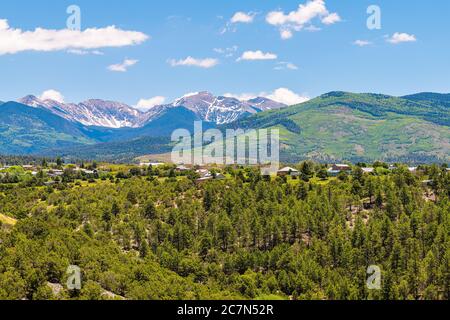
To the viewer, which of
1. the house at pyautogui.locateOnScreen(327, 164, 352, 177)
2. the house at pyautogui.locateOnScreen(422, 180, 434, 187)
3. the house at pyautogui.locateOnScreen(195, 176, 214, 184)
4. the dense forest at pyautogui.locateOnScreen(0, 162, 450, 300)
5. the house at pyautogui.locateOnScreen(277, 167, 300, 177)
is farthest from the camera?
the house at pyautogui.locateOnScreen(327, 164, 352, 177)

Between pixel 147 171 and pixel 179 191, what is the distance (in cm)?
4552

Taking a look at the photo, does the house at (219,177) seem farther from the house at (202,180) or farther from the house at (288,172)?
the house at (288,172)

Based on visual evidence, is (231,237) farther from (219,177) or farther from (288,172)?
(288,172)

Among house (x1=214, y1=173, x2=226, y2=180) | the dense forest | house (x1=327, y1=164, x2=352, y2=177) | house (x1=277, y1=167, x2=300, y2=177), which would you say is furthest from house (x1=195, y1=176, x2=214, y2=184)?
house (x1=327, y1=164, x2=352, y2=177)

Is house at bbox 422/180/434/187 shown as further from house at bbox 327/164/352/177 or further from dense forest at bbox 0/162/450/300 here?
house at bbox 327/164/352/177

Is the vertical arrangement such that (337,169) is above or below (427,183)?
above

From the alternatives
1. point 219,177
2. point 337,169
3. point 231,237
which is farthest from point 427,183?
point 219,177

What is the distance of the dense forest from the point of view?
264ft

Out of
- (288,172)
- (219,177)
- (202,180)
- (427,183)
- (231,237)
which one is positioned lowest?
(231,237)

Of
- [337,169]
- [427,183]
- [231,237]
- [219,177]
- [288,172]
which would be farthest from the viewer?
[337,169]

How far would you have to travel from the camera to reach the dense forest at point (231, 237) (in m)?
80.6

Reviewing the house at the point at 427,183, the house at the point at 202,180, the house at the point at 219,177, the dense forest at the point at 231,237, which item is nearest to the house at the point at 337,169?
the dense forest at the point at 231,237

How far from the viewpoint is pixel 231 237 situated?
11975 cm

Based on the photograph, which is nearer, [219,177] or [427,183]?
[427,183]
